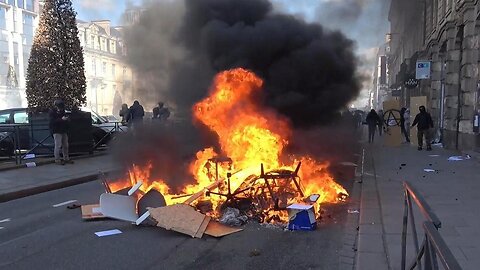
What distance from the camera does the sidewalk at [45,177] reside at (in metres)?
8.35

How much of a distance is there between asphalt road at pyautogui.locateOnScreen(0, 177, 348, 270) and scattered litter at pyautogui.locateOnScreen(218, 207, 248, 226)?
5.3 inches

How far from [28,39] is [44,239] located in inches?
2161

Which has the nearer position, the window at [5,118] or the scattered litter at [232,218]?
the scattered litter at [232,218]

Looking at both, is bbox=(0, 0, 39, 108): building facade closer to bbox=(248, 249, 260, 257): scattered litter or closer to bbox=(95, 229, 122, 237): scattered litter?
bbox=(95, 229, 122, 237): scattered litter

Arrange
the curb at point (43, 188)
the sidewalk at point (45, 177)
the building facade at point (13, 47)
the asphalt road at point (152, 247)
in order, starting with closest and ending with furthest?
the asphalt road at point (152, 247)
the curb at point (43, 188)
the sidewalk at point (45, 177)
the building facade at point (13, 47)

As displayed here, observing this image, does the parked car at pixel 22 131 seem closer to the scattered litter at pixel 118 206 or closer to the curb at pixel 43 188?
the curb at pixel 43 188

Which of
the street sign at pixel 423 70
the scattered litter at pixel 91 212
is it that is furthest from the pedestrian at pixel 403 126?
the scattered litter at pixel 91 212

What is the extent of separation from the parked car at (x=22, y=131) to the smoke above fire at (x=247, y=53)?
3391mm

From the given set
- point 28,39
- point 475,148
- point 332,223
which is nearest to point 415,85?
point 475,148

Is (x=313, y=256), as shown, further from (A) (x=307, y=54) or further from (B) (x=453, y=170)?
(B) (x=453, y=170)

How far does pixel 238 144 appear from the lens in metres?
7.39

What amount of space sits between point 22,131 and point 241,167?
7.97 m

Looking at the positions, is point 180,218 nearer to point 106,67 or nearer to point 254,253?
point 254,253

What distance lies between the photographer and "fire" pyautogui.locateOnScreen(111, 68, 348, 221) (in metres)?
7.25
